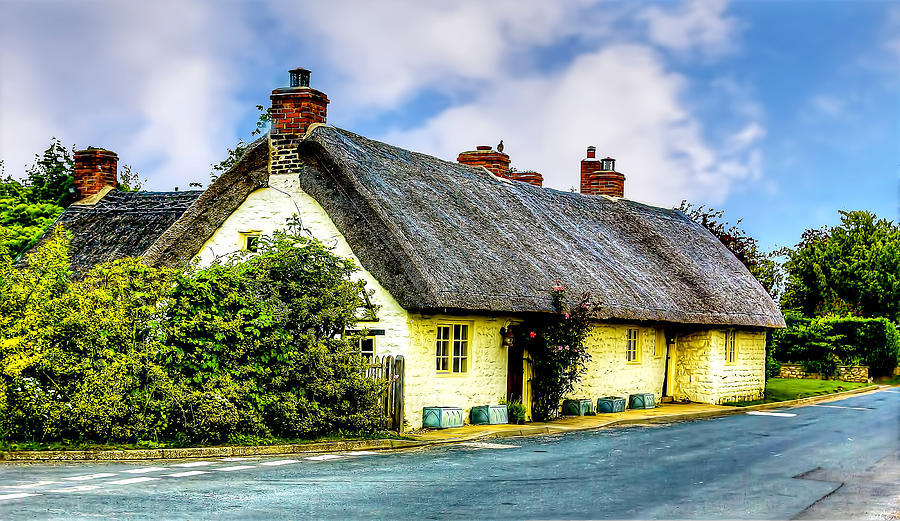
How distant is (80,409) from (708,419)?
1471 cm

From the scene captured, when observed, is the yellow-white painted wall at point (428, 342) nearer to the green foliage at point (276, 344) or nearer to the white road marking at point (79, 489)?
the green foliage at point (276, 344)

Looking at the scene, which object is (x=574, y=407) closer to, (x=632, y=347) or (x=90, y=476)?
(x=632, y=347)

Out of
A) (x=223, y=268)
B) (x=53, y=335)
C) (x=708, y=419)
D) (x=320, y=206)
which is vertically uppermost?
(x=320, y=206)

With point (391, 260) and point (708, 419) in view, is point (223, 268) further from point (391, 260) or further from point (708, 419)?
point (708, 419)

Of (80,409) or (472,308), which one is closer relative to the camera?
(80,409)

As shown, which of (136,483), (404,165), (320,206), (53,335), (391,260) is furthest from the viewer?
(404,165)

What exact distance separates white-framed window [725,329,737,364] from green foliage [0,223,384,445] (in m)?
14.7

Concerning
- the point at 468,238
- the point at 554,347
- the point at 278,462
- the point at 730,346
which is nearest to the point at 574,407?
→ the point at 554,347

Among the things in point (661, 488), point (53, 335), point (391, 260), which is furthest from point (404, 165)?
point (661, 488)

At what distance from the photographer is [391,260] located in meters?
18.4

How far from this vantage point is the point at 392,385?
1748 cm

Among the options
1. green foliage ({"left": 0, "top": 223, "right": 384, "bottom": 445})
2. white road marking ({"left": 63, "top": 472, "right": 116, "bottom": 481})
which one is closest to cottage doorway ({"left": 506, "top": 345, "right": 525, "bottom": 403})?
green foliage ({"left": 0, "top": 223, "right": 384, "bottom": 445})

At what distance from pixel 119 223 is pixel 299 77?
841cm

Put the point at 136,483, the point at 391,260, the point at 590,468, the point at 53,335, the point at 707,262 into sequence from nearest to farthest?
the point at 136,483, the point at 590,468, the point at 53,335, the point at 391,260, the point at 707,262
